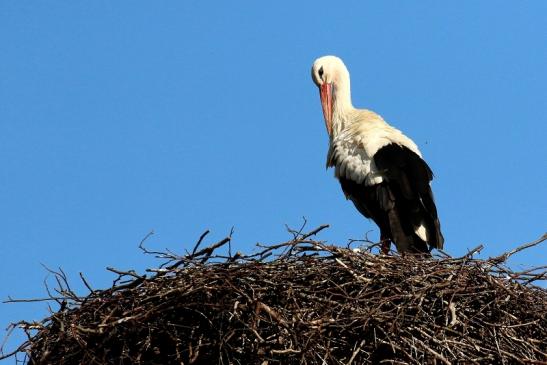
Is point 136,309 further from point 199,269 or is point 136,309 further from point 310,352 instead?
point 310,352

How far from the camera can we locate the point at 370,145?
22.9 feet

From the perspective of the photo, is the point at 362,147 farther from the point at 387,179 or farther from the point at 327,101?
the point at 327,101

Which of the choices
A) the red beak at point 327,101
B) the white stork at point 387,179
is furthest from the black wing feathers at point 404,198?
the red beak at point 327,101

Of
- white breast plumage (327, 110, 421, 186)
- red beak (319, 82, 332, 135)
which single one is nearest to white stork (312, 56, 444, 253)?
white breast plumage (327, 110, 421, 186)

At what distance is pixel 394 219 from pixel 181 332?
211 centimetres

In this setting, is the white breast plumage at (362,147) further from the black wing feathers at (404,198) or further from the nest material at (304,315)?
the nest material at (304,315)

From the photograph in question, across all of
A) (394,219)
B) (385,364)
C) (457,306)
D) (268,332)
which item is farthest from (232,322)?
(394,219)

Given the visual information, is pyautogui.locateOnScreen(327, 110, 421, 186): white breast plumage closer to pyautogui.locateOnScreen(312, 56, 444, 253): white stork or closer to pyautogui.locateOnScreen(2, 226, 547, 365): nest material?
pyautogui.locateOnScreen(312, 56, 444, 253): white stork

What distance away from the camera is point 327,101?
25.9 ft

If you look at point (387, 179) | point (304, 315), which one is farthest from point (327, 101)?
point (304, 315)

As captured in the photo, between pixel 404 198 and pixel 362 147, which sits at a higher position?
pixel 362 147

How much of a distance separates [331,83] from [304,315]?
3292 mm

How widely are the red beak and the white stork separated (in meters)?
0.22

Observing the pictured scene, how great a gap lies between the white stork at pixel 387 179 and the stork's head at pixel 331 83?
280mm
